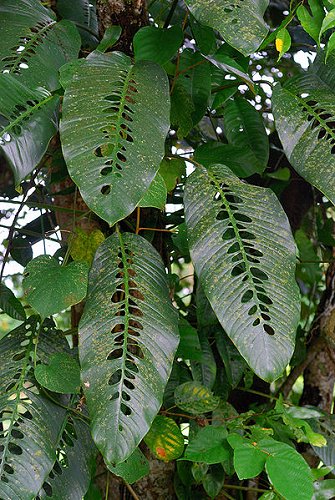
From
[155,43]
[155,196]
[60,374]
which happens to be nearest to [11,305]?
[60,374]

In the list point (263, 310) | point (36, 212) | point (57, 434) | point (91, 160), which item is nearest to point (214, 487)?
point (57, 434)

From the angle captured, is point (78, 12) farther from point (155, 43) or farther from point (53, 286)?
point (53, 286)

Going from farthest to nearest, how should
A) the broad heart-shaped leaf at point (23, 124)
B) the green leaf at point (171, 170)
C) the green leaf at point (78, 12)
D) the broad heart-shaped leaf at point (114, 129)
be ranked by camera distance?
the green leaf at point (78, 12), the green leaf at point (171, 170), the broad heart-shaped leaf at point (23, 124), the broad heart-shaped leaf at point (114, 129)

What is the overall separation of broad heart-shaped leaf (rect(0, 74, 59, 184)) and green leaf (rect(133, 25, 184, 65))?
0.18 metres

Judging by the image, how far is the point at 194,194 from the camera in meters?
0.95

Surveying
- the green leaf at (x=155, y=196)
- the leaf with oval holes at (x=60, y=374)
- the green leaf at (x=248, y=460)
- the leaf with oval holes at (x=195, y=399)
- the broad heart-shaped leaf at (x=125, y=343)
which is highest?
the green leaf at (x=155, y=196)

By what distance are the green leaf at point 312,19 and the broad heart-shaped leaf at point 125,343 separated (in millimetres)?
380

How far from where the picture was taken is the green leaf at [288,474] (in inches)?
35.2

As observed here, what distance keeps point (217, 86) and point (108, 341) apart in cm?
61

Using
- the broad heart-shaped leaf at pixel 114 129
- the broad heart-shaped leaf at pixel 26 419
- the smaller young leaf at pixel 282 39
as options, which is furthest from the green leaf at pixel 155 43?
the broad heart-shaped leaf at pixel 26 419

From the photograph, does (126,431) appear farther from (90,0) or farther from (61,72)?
(90,0)

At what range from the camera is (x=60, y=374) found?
922 millimetres

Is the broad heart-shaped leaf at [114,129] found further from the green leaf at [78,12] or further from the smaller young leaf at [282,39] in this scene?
the green leaf at [78,12]

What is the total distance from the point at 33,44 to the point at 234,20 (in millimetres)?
336
